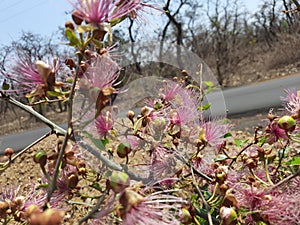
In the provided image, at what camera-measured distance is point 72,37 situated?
0.40 meters

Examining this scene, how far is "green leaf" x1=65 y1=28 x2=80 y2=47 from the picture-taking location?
39 cm

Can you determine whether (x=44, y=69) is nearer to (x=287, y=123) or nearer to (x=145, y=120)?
(x=145, y=120)

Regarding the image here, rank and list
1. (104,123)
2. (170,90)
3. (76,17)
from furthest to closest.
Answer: (170,90), (104,123), (76,17)

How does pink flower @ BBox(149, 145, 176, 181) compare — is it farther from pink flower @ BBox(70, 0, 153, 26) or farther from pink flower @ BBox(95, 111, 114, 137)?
pink flower @ BBox(70, 0, 153, 26)

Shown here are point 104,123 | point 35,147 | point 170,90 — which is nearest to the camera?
point 104,123

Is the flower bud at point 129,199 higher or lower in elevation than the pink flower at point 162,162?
higher

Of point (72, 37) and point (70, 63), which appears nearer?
point (72, 37)

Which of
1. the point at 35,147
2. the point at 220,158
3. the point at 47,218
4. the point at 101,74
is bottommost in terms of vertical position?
the point at 35,147

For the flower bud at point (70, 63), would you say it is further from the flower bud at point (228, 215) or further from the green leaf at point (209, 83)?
the green leaf at point (209, 83)

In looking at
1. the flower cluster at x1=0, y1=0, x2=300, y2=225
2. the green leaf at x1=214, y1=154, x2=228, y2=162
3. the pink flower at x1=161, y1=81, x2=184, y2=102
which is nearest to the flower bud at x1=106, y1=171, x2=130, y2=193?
the flower cluster at x1=0, y1=0, x2=300, y2=225

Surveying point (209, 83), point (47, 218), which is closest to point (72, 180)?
point (47, 218)

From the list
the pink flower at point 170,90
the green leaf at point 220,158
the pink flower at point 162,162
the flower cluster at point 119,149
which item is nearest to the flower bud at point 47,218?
the flower cluster at point 119,149

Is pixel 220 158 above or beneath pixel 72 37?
beneath

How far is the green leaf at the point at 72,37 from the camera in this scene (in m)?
0.39
